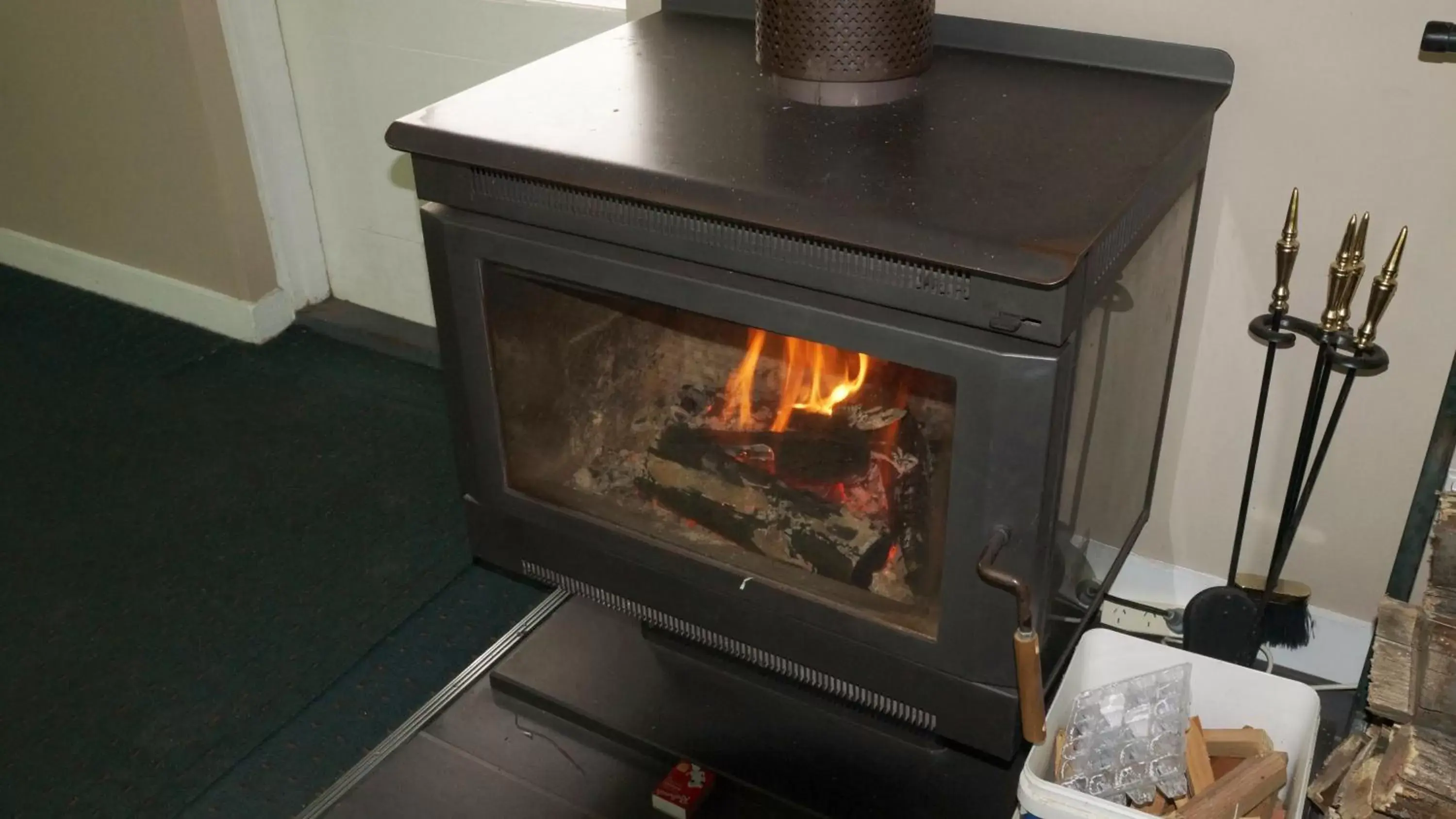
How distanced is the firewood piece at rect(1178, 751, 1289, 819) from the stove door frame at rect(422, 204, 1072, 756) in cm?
21

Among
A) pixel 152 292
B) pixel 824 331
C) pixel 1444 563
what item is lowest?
pixel 152 292

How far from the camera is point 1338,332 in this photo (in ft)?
3.99

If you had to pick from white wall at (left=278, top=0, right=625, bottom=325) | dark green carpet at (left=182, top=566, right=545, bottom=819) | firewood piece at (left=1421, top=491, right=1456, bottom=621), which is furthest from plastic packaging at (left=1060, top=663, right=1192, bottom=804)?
white wall at (left=278, top=0, right=625, bottom=325)

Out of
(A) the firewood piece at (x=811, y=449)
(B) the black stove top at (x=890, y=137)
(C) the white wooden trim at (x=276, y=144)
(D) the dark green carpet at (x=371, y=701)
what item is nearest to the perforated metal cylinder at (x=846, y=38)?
(B) the black stove top at (x=890, y=137)

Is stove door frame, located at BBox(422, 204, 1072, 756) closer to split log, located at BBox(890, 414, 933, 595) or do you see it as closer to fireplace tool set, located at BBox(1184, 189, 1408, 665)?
split log, located at BBox(890, 414, 933, 595)

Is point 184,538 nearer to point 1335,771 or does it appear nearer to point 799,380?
point 799,380

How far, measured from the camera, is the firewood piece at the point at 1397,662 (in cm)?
112

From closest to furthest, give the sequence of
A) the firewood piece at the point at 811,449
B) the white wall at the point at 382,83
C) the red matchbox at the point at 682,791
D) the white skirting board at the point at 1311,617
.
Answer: the firewood piece at the point at 811,449 < the red matchbox at the point at 682,791 < the white skirting board at the point at 1311,617 < the white wall at the point at 382,83

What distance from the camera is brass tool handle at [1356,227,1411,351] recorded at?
114cm

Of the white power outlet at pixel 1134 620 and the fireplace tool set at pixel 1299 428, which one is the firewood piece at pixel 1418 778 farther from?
the white power outlet at pixel 1134 620

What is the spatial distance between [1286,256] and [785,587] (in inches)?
23.6

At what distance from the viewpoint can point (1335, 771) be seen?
3.93 feet

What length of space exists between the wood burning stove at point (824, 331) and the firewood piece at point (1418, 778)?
1.01 feet

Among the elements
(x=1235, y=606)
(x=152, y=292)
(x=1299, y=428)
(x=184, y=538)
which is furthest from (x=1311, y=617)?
(x=152, y=292)
